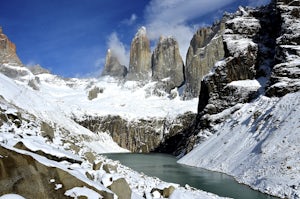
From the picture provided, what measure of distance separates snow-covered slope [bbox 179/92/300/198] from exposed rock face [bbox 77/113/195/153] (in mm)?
98746

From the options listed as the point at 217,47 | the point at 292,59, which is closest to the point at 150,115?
the point at 217,47

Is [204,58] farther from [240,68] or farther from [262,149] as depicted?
[262,149]

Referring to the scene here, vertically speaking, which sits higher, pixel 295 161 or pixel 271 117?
pixel 271 117

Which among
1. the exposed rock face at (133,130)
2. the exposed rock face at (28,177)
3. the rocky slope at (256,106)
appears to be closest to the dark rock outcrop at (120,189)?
the exposed rock face at (28,177)

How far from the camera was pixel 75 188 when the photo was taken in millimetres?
12984

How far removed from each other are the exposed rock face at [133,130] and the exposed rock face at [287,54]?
9253 centimetres

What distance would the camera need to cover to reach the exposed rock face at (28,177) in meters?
12.2

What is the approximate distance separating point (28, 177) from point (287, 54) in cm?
7102

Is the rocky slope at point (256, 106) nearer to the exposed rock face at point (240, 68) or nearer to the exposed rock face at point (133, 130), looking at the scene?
the exposed rock face at point (240, 68)

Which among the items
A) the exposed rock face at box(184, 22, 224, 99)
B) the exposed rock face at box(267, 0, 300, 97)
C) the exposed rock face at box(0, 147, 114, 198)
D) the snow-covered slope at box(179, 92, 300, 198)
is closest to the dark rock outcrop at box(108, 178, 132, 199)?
the exposed rock face at box(0, 147, 114, 198)

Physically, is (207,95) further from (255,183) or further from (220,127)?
(255,183)

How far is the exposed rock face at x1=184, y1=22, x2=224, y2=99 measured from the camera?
178 metres

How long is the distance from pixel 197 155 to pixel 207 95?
101 feet

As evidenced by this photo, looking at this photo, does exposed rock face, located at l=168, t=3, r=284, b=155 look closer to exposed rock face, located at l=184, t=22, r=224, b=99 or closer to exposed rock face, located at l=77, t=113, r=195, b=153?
exposed rock face, located at l=77, t=113, r=195, b=153
